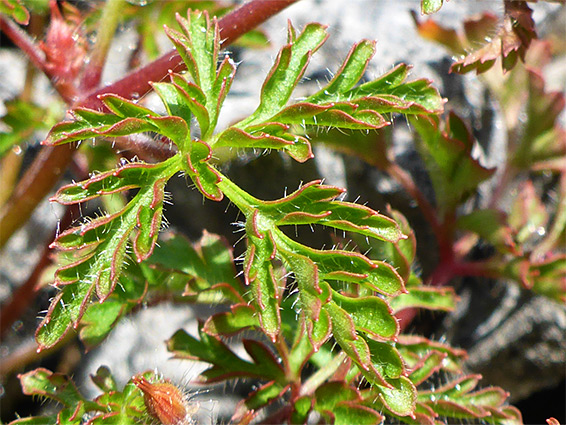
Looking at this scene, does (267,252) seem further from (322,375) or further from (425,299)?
(425,299)

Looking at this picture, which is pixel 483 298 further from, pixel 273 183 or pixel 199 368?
pixel 199 368

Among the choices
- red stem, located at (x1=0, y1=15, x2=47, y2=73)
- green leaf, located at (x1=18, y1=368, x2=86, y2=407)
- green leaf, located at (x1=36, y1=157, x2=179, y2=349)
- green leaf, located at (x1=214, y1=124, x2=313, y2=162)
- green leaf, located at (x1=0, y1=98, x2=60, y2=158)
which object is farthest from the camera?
green leaf, located at (x1=0, y1=98, x2=60, y2=158)

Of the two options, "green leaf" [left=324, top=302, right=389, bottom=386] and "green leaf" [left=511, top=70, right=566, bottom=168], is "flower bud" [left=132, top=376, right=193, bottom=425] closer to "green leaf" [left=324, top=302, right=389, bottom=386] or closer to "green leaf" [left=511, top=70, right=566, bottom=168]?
"green leaf" [left=324, top=302, right=389, bottom=386]

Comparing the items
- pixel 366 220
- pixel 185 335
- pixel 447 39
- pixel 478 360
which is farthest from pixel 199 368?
pixel 447 39

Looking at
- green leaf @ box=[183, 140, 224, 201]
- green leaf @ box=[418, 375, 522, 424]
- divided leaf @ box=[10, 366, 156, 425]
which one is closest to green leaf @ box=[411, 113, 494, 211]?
green leaf @ box=[418, 375, 522, 424]

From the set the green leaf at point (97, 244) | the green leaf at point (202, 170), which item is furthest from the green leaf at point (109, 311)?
the green leaf at point (202, 170)

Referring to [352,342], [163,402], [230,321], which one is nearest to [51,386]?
[163,402]

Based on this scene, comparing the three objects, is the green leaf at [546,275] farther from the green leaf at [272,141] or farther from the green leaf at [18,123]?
the green leaf at [18,123]

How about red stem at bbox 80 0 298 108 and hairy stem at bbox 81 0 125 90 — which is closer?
red stem at bbox 80 0 298 108
